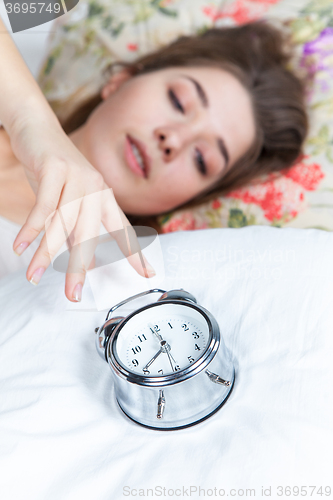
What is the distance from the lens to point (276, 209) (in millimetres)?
1022

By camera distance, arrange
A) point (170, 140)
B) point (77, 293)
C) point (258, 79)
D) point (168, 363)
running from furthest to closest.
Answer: point (258, 79)
point (170, 140)
point (77, 293)
point (168, 363)

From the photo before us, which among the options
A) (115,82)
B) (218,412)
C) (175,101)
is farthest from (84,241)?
(115,82)

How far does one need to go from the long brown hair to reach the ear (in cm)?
2

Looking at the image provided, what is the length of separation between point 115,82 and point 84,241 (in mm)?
761

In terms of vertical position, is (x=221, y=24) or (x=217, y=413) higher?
(x=221, y=24)

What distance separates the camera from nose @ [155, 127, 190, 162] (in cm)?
97

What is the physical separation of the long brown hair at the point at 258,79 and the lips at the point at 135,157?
14 cm

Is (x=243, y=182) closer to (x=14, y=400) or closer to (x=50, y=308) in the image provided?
(x=50, y=308)

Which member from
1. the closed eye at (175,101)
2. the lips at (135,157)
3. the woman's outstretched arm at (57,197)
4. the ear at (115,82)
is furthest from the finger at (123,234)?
the ear at (115,82)

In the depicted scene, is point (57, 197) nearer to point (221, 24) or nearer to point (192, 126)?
point (192, 126)

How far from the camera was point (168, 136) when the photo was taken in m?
0.97

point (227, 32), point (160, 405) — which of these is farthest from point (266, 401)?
point (227, 32)

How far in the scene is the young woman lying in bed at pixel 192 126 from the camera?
1007 millimetres

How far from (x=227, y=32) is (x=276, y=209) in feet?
1.94
